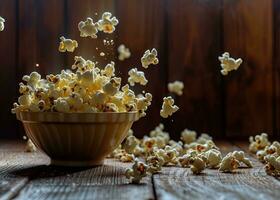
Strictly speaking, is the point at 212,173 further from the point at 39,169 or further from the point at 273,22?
the point at 273,22

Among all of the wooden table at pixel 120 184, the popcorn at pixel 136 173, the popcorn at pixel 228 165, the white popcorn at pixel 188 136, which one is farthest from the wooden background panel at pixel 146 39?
the popcorn at pixel 136 173

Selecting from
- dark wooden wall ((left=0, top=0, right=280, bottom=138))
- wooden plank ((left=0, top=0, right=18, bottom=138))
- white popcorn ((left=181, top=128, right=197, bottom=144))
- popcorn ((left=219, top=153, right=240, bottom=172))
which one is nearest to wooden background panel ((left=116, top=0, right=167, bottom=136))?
dark wooden wall ((left=0, top=0, right=280, bottom=138))

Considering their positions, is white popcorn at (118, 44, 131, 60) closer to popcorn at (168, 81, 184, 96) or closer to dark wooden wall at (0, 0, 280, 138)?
dark wooden wall at (0, 0, 280, 138)

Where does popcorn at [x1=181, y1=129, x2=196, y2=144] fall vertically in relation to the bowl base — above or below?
above

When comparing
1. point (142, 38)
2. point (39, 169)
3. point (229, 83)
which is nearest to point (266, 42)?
point (229, 83)

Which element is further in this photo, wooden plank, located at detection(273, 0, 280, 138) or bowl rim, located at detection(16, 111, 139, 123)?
wooden plank, located at detection(273, 0, 280, 138)

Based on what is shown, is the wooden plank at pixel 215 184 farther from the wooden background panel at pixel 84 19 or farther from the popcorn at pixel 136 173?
the wooden background panel at pixel 84 19

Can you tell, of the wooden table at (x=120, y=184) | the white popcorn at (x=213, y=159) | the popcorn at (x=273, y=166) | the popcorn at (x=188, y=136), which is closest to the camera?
the wooden table at (x=120, y=184)
